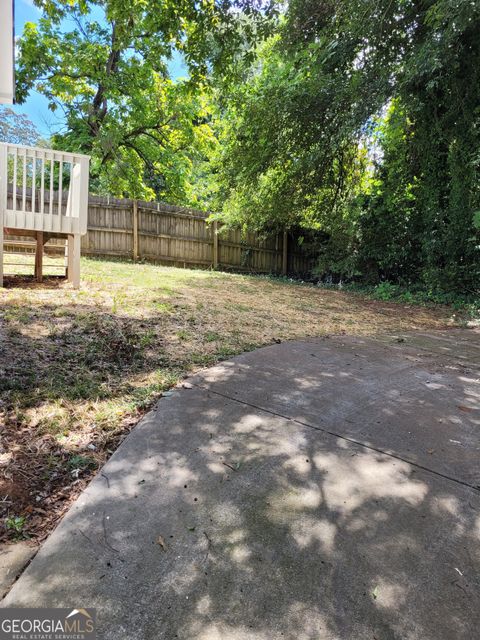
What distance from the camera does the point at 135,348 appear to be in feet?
10.2

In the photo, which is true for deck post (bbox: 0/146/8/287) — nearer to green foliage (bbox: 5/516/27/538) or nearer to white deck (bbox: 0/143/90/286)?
white deck (bbox: 0/143/90/286)

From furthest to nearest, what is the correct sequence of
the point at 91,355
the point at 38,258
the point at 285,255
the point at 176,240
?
1. the point at 285,255
2. the point at 176,240
3. the point at 38,258
4. the point at 91,355

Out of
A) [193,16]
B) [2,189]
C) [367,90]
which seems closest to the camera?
[2,189]

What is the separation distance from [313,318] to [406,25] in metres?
5.24

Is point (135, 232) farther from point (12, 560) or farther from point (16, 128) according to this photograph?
point (16, 128)

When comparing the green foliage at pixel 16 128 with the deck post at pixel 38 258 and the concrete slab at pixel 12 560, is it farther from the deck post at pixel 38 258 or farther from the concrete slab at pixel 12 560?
the concrete slab at pixel 12 560

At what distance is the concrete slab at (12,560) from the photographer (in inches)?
46.6

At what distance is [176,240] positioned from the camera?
1168 cm

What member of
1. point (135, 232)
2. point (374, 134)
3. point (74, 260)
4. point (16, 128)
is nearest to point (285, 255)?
point (135, 232)

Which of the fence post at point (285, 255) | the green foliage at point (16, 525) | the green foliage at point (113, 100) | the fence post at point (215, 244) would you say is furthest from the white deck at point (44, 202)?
the fence post at point (285, 255)

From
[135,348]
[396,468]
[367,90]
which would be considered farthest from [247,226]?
[396,468]

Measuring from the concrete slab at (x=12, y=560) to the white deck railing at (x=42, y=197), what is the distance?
406cm

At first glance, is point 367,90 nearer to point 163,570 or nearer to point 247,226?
point 247,226

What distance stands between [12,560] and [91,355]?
1.71 metres
